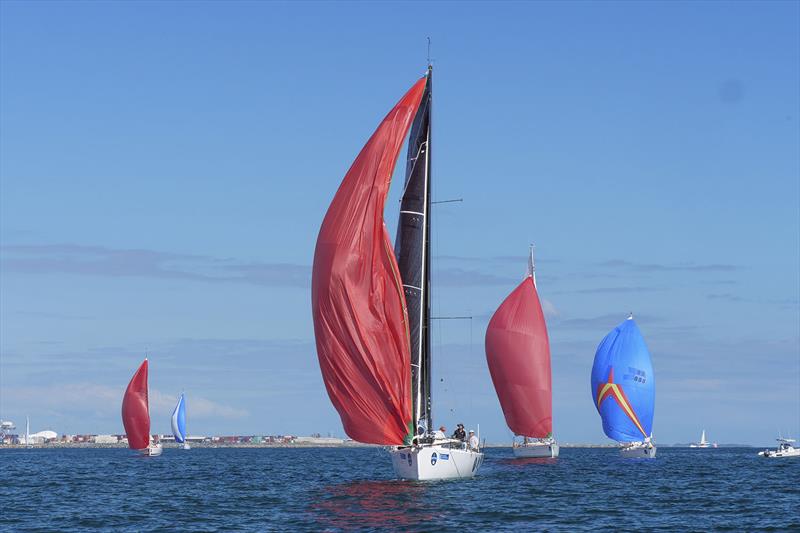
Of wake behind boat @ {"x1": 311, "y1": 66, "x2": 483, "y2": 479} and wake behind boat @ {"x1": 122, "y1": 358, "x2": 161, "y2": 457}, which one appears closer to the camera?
wake behind boat @ {"x1": 311, "y1": 66, "x2": 483, "y2": 479}

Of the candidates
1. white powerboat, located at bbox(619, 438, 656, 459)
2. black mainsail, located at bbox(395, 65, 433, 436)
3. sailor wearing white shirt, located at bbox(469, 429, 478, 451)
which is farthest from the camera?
white powerboat, located at bbox(619, 438, 656, 459)

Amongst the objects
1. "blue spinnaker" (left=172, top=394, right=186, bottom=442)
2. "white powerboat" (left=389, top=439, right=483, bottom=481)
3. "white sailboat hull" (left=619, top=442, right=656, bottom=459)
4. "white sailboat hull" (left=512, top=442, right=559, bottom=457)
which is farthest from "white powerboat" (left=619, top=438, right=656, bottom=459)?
"blue spinnaker" (left=172, top=394, right=186, bottom=442)

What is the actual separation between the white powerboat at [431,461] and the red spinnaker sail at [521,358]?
119 ft

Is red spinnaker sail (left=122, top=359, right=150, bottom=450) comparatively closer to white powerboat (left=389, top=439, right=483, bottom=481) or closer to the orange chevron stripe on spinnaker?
the orange chevron stripe on spinnaker

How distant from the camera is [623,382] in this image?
97750 millimetres

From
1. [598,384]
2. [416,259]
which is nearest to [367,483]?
[416,259]

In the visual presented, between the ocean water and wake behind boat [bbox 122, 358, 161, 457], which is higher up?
wake behind boat [bbox 122, 358, 161, 457]

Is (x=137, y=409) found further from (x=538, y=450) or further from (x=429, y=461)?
(x=429, y=461)

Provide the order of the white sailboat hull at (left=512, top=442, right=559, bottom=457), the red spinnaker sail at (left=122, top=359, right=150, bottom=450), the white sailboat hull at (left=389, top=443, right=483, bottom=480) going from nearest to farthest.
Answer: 1. the white sailboat hull at (left=389, top=443, right=483, bottom=480)
2. the white sailboat hull at (left=512, top=442, right=559, bottom=457)
3. the red spinnaker sail at (left=122, top=359, right=150, bottom=450)

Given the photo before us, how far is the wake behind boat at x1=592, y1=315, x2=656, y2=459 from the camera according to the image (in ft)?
321

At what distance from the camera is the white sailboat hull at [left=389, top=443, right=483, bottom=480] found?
169ft

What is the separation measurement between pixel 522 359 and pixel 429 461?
40.5 m

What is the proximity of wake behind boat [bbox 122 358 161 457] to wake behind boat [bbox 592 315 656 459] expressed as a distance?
50386 millimetres

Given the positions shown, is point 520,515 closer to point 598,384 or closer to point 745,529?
point 745,529
